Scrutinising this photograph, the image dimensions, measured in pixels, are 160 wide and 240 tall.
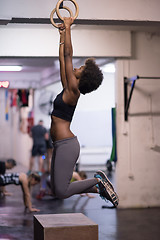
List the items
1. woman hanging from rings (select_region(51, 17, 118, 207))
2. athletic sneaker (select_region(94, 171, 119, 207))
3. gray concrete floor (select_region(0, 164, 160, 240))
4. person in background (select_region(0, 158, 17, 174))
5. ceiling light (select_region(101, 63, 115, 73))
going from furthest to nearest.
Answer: ceiling light (select_region(101, 63, 115, 73)) → person in background (select_region(0, 158, 17, 174)) → gray concrete floor (select_region(0, 164, 160, 240)) → athletic sneaker (select_region(94, 171, 119, 207)) → woman hanging from rings (select_region(51, 17, 118, 207))

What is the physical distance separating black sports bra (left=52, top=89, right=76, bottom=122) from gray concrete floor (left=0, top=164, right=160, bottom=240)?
194 centimetres

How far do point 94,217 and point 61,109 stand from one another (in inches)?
121

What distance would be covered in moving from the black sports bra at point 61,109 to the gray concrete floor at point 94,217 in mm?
1943

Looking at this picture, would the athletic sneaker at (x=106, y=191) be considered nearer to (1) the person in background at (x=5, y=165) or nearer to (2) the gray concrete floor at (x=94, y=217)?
(2) the gray concrete floor at (x=94, y=217)

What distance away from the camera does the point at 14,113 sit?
1612 cm

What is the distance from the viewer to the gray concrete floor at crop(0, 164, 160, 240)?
5244 mm

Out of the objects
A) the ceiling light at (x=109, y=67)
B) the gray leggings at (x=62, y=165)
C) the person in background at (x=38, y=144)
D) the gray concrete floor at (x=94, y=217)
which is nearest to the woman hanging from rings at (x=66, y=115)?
the gray leggings at (x=62, y=165)

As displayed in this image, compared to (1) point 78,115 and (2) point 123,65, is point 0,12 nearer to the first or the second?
(2) point 123,65

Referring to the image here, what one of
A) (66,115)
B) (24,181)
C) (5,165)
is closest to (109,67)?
(5,165)

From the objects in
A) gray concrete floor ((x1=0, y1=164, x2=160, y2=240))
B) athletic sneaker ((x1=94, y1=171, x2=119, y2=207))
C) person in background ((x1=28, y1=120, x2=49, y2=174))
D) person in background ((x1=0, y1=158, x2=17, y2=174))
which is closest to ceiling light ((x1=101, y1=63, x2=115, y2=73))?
person in background ((x1=28, y1=120, x2=49, y2=174))

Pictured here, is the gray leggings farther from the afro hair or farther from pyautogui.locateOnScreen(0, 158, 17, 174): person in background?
pyautogui.locateOnScreen(0, 158, 17, 174): person in background

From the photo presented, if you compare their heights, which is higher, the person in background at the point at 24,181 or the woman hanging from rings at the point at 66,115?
the woman hanging from rings at the point at 66,115

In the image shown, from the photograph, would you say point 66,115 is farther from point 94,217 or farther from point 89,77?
point 94,217

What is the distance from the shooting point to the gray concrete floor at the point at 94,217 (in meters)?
5.24
